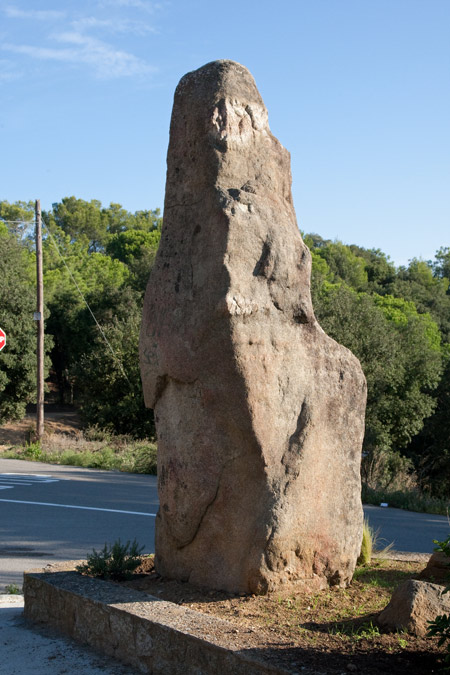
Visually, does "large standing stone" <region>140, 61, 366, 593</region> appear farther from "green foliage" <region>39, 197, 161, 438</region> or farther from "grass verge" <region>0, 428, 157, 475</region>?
"green foliage" <region>39, 197, 161, 438</region>

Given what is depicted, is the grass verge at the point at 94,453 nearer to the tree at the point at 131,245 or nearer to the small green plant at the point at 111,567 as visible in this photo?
the small green plant at the point at 111,567

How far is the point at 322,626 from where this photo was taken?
4.27m

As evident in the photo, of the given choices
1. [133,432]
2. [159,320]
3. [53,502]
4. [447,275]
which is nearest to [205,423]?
[159,320]

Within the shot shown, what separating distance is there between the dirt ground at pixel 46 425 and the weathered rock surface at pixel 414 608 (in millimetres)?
28029

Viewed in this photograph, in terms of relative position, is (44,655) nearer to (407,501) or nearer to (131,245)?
(407,501)

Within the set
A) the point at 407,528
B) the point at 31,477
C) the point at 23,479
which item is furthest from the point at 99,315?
the point at 407,528

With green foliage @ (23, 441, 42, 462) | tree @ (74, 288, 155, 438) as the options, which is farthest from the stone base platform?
tree @ (74, 288, 155, 438)

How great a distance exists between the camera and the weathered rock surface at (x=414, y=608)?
13.3 ft

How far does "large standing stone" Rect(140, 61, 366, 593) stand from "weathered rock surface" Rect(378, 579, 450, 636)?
0.90 meters

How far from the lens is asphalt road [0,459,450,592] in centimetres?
848

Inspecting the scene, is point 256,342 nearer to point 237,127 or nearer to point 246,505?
point 246,505

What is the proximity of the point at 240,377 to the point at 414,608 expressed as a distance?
1.72m

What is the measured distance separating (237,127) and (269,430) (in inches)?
86.8

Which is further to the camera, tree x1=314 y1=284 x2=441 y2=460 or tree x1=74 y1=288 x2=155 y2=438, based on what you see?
tree x1=314 y1=284 x2=441 y2=460
